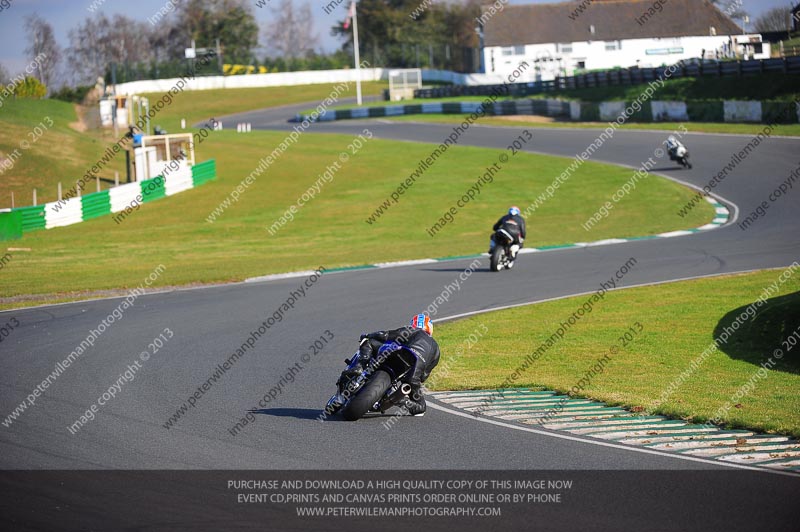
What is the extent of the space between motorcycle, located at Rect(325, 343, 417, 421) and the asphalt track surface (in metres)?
0.21

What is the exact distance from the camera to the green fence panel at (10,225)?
1159 inches

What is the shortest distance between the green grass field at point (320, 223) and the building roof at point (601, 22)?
48.4m

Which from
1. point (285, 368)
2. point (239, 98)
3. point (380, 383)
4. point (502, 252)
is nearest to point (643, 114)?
point (502, 252)

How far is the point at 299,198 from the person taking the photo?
3722 cm

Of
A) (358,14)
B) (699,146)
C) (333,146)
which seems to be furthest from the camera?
(358,14)

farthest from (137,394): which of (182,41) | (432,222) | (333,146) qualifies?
(182,41)

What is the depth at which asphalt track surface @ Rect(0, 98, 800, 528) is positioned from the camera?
27.8ft

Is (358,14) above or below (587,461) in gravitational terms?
above

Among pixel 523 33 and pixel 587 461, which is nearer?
pixel 587 461

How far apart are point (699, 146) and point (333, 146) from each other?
20365 mm

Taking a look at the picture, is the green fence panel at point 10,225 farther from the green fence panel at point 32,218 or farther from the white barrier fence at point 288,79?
the white barrier fence at point 288,79

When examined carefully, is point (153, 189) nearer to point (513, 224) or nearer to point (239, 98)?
point (513, 224)

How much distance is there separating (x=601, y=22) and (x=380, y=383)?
85854 mm

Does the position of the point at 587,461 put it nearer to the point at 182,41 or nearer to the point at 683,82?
the point at 683,82
